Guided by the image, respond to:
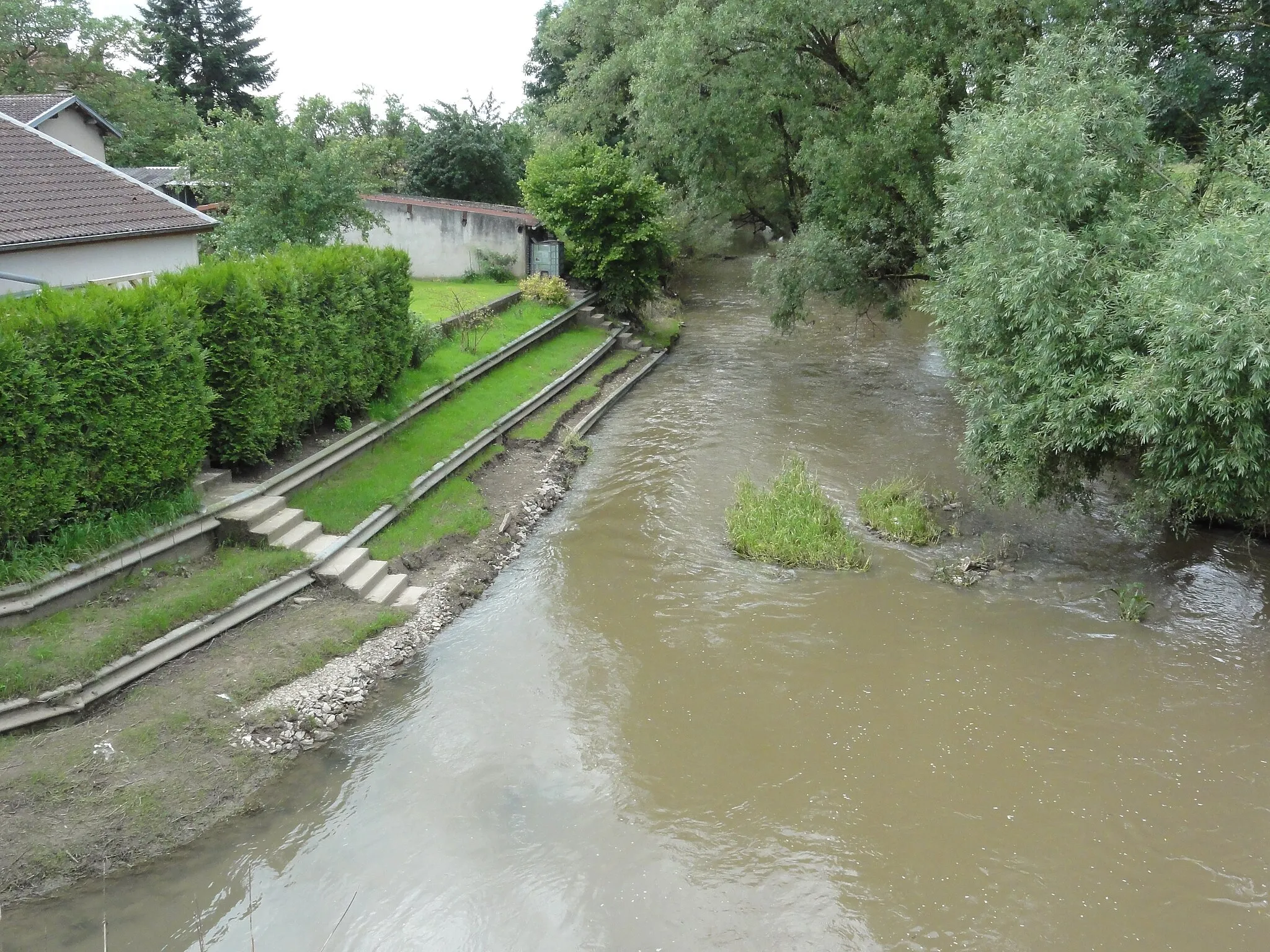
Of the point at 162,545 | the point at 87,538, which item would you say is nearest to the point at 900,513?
the point at 162,545

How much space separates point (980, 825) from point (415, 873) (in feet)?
16.3

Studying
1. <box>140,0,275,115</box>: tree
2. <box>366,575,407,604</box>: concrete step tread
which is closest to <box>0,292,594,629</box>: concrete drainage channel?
<box>366,575,407,604</box>: concrete step tread

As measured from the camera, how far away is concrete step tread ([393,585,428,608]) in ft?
37.4

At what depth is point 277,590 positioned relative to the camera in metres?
10.7

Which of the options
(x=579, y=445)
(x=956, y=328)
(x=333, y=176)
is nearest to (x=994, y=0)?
(x=956, y=328)

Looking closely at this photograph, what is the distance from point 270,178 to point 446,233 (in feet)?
35.5

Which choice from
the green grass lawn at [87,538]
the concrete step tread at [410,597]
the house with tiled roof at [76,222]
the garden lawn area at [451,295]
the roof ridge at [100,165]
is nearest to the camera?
the green grass lawn at [87,538]

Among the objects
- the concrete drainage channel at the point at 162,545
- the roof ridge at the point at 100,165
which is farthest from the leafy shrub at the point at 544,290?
the roof ridge at the point at 100,165

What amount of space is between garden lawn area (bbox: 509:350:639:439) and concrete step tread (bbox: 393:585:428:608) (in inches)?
248

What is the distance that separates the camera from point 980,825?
796 centimetres

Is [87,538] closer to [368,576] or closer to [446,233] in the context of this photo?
[368,576]

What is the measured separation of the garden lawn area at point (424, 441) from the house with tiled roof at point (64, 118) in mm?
11437

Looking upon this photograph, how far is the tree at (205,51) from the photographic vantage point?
133ft

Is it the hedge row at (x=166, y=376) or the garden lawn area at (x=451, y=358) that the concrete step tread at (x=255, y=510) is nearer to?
the hedge row at (x=166, y=376)
